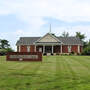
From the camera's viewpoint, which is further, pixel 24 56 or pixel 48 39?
pixel 48 39

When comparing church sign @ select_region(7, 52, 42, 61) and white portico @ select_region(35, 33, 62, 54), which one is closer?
church sign @ select_region(7, 52, 42, 61)

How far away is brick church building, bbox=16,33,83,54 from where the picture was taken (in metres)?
63.1

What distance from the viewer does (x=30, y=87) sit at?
7934mm

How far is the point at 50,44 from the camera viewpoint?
205 ft

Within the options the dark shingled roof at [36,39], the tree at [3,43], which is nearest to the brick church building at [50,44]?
the dark shingled roof at [36,39]

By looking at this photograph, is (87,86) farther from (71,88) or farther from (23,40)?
(23,40)

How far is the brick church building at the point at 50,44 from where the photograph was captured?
207ft

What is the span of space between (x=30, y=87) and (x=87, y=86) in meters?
2.08

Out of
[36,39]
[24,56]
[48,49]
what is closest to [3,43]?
[36,39]

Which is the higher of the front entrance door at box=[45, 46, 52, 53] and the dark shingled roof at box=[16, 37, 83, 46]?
the dark shingled roof at box=[16, 37, 83, 46]

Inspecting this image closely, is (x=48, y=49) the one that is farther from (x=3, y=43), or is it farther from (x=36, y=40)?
(x=3, y=43)

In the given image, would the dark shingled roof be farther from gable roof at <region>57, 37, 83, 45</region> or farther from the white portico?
the white portico

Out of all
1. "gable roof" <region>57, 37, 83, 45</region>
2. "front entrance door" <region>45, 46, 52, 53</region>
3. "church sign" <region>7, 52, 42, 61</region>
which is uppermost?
"gable roof" <region>57, 37, 83, 45</region>

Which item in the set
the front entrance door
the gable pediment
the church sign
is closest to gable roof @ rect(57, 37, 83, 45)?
the gable pediment
